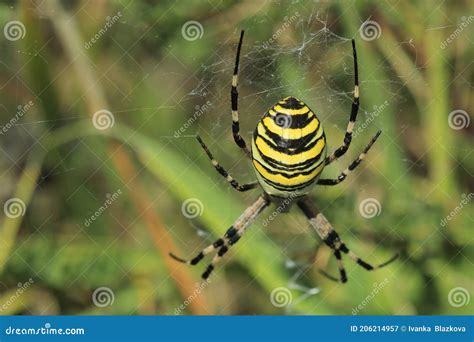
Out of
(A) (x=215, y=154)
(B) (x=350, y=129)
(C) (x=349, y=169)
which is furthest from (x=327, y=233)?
(A) (x=215, y=154)

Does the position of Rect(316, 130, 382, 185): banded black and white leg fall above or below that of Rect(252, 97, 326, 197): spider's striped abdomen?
below

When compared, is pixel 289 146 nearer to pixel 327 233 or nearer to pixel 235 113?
pixel 235 113

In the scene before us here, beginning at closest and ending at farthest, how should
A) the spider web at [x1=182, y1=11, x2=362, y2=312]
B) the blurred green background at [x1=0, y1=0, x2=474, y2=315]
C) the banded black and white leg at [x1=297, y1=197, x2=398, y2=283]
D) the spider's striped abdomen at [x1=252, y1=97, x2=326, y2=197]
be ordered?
the spider's striped abdomen at [x1=252, y1=97, x2=326, y2=197], the spider web at [x1=182, y1=11, x2=362, y2=312], the blurred green background at [x1=0, y1=0, x2=474, y2=315], the banded black and white leg at [x1=297, y1=197, x2=398, y2=283]

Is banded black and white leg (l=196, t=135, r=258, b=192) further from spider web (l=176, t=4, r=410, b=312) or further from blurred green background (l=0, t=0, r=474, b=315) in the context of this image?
spider web (l=176, t=4, r=410, b=312)

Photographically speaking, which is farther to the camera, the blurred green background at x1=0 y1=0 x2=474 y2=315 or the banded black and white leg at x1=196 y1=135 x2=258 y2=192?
the blurred green background at x1=0 y1=0 x2=474 y2=315

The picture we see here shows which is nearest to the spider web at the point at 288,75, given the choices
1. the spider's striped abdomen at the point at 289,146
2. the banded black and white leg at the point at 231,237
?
the banded black and white leg at the point at 231,237

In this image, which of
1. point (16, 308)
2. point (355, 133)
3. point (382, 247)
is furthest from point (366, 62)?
point (16, 308)

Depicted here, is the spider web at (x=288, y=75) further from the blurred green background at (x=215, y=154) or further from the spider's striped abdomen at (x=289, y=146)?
the spider's striped abdomen at (x=289, y=146)

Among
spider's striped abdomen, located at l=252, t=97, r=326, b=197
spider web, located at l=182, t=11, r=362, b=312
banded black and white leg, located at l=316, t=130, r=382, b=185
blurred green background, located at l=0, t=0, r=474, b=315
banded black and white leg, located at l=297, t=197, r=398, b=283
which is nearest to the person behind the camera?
spider's striped abdomen, located at l=252, t=97, r=326, b=197

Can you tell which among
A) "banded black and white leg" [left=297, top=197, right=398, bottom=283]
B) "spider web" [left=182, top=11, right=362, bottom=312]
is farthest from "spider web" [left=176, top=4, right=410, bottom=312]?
"banded black and white leg" [left=297, top=197, right=398, bottom=283]
